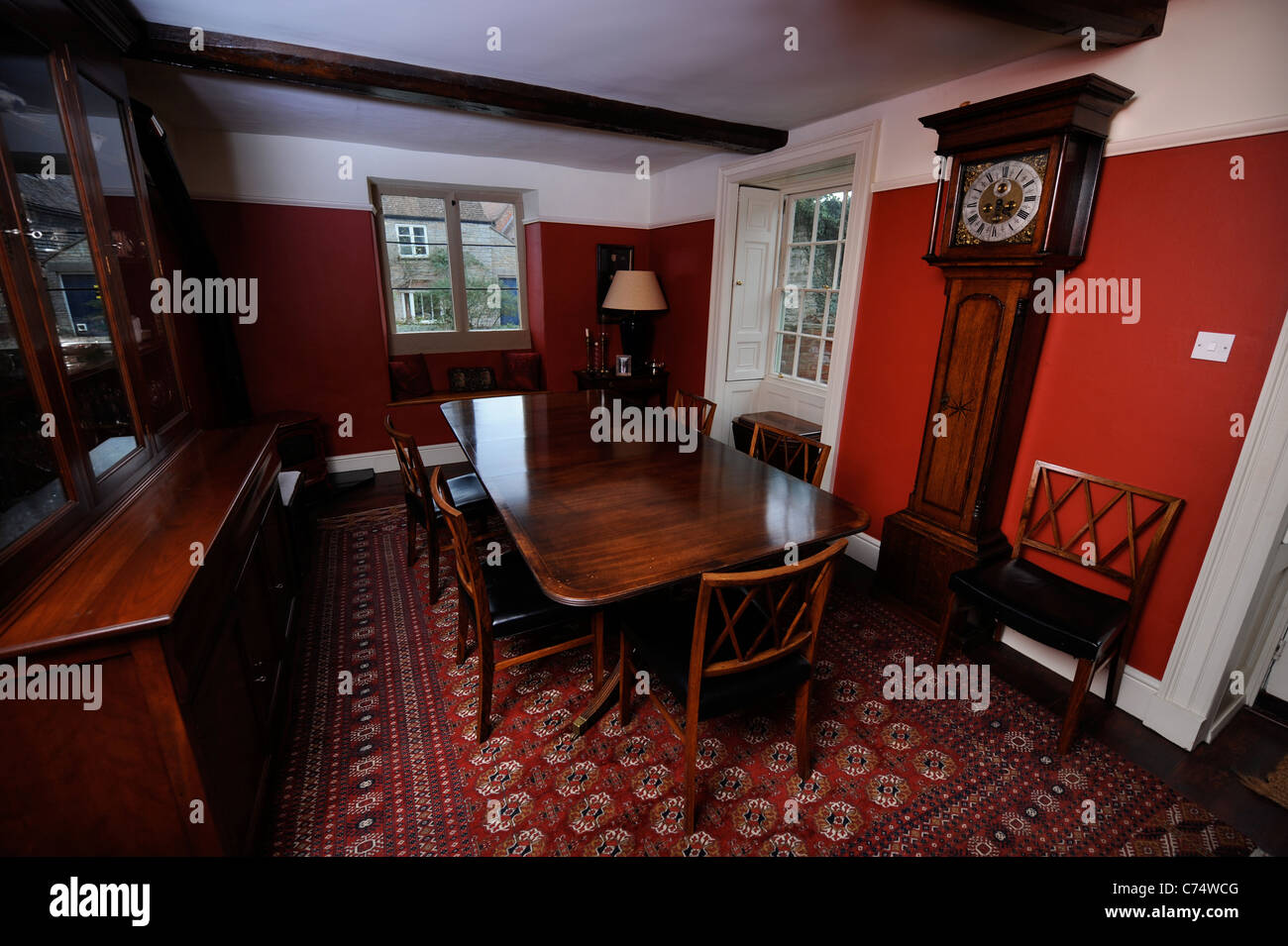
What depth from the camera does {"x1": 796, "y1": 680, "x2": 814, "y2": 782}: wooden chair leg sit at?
1793 mm

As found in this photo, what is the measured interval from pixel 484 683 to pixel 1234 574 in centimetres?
262

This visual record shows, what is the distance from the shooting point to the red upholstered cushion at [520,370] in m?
5.14

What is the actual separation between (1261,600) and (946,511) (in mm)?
1038

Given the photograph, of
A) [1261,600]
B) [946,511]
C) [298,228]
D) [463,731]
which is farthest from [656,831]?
[298,228]

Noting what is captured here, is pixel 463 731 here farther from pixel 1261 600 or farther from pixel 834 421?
pixel 1261 600

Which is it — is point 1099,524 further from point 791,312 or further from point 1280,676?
point 791,312

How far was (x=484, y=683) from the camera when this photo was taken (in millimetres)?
1963

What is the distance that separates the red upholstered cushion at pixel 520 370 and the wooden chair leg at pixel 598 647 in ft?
11.3

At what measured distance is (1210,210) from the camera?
1.88 m

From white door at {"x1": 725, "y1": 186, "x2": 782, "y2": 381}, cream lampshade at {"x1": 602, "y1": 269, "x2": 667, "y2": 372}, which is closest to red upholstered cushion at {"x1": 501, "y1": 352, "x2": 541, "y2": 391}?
cream lampshade at {"x1": 602, "y1": 269, "x2": 667, "y2": 372}

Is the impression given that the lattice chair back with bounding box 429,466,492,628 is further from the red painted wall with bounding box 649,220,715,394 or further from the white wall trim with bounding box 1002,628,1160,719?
the red painted wall with bounding box 649,220,715,394

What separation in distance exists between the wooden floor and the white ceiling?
2585 millimetres

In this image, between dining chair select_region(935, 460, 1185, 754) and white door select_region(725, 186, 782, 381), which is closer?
dining chair select_region(935, 460, 1185, 754)

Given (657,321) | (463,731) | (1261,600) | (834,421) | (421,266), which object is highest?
(421,266)
